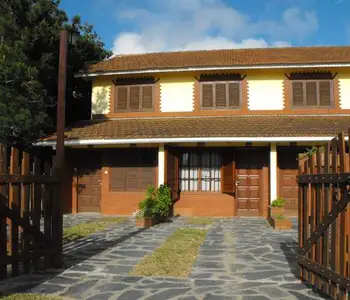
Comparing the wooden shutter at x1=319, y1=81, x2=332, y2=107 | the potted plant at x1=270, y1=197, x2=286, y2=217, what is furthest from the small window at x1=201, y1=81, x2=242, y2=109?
the potted plant at x1=270, y1=197, x2=286, y2=217

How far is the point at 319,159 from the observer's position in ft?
16.4

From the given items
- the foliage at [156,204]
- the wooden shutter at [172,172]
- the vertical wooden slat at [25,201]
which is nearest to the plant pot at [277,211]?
the foliage at [156,204]

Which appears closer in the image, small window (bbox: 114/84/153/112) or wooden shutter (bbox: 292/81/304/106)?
wooden shutter (bbox: 292/81/304/106)

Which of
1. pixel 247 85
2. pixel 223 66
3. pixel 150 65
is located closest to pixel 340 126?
pixel 247 85

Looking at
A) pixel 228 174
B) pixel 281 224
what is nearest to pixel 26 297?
pixel 281 224

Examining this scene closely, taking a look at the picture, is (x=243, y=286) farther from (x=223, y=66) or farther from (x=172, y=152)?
(x=223, y=66)

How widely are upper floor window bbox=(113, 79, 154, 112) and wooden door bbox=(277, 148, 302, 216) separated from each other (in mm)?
5243

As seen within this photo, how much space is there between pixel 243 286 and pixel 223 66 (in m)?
9.70

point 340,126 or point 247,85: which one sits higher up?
point 247,85

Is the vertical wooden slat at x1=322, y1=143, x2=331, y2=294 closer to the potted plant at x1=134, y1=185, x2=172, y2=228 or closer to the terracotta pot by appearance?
the terracotta pot

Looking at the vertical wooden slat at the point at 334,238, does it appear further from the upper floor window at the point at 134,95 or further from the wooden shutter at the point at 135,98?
the wooden shutter at the point at 135,98

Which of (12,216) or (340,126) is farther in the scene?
(340,126)

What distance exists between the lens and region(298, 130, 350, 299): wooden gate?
4.18 m

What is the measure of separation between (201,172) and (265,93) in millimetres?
3771
